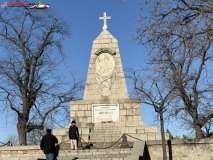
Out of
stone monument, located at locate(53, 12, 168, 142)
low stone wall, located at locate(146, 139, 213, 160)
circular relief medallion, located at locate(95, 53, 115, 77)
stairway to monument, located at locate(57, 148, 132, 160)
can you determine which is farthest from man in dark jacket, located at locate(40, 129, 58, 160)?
circular relief medallion, located at locate(95, 53, 115, 77)

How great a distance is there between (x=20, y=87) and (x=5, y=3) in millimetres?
4931

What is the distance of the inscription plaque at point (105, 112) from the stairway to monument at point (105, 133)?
0.30m

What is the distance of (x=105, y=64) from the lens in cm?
1777

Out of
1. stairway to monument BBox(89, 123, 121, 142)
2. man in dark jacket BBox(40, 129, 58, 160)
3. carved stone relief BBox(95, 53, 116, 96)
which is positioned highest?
carved stone relief BBox(95, 53, 116, 96)

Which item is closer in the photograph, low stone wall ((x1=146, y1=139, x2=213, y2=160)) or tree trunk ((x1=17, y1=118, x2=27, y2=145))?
low stone wall ((x1=146, y1=139, x2=213, y2=160))

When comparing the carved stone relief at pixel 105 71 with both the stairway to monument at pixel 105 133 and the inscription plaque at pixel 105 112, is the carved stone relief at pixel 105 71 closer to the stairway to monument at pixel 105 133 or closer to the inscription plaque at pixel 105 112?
the inscription plaque at pixel 105 112

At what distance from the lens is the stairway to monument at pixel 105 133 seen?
603 inches

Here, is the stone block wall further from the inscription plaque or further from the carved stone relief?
the carved stone relief

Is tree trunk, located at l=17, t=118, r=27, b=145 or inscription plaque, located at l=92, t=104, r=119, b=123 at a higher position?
inscription plaque, located at l=92, t=104, r=119, b=123

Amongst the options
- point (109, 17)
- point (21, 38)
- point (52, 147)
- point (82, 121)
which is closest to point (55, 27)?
point (21, 38)

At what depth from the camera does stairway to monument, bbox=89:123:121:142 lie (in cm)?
1531

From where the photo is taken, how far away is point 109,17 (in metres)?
18.5

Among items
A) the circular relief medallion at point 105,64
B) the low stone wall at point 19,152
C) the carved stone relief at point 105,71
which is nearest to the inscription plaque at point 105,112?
the carved stone relief at point 105,71

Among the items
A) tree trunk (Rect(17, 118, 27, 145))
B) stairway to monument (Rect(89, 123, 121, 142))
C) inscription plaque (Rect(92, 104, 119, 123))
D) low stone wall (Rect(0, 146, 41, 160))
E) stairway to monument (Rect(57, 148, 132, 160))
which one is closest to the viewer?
stairway to monument (Rect(57, 148, 132, 160))
